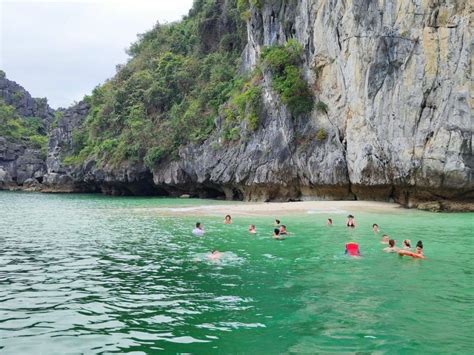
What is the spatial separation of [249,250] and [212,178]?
31.9 metres

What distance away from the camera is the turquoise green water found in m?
7.39

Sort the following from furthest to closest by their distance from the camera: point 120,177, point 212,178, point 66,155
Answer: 1. point 66,155
2. point 120,177
3. point 212,178

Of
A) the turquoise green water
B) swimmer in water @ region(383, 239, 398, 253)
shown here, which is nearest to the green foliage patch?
the turquoise green water

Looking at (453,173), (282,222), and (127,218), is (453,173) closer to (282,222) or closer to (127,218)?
(282,222)

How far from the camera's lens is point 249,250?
1648 centimetres

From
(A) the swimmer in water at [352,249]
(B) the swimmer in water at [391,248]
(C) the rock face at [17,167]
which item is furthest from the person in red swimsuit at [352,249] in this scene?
(C) the rock face at [17,167]

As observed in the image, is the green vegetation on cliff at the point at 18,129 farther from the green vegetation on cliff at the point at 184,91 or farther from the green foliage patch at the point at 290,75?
the green foliage patch at the point at 290,75

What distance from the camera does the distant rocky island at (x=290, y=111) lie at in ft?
95.3

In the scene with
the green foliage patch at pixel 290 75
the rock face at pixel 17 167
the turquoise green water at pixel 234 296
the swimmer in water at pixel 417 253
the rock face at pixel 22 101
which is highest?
the rock face at pixel 22 101

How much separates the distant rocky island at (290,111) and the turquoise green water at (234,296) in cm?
1250

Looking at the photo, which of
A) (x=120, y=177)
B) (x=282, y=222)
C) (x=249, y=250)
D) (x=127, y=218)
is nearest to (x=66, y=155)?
(x=120, y=177)

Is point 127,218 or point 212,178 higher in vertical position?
point 212,178

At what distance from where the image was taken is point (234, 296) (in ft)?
33.0

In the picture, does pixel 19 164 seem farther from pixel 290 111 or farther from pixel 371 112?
pixel 371 112
